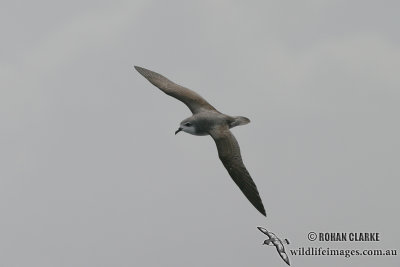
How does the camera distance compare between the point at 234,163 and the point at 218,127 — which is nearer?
the point at 234,163

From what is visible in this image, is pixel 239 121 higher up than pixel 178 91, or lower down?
lower down

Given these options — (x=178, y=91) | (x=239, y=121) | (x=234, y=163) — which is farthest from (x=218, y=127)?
(x=178, y=91)

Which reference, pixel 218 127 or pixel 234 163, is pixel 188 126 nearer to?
pixel 218 127

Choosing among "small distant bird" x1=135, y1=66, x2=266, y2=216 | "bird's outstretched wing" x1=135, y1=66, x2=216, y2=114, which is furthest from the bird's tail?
"bird's outstretched wing" x1=135, y1=66, x2=216, y2=114

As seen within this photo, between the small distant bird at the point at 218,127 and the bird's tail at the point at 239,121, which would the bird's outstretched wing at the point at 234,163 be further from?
the bird's tail at the point at 239,121

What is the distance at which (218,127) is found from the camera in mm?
39938

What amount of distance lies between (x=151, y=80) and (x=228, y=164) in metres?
9.71

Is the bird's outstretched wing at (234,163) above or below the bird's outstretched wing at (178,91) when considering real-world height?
below

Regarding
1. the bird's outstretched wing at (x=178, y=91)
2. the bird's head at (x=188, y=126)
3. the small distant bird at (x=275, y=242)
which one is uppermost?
the bird's outstretched wing at (x=178, y=91)

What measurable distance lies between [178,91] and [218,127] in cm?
531

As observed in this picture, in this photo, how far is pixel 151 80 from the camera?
46125mm

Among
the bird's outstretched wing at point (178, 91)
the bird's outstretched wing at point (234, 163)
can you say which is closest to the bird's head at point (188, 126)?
the bird's outstretched wing at point (234, 163)

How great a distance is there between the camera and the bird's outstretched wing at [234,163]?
3709 centimetres

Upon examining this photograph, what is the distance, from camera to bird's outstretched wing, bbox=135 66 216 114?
42.9 m
